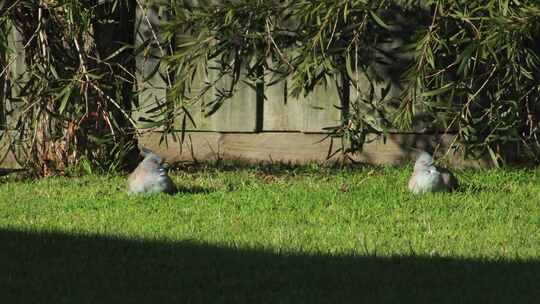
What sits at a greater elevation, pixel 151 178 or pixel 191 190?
pixel 151 178

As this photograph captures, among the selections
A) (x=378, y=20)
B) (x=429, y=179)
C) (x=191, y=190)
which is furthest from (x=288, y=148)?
(x=429, y=179)

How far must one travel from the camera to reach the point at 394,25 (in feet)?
30.2

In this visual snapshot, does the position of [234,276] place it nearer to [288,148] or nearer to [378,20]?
[378,20]

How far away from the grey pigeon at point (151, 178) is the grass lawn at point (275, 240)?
113 mm

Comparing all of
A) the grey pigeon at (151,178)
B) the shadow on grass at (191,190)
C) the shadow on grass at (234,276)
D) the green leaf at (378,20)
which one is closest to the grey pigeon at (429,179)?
the green leaf at (378,20)

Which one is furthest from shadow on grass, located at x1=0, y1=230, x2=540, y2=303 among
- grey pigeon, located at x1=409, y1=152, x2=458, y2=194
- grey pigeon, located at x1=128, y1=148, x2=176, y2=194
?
grey pigeon, located at x1=409, y1=152, x2=458, y2=194

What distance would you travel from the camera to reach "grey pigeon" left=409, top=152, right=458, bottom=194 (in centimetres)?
763

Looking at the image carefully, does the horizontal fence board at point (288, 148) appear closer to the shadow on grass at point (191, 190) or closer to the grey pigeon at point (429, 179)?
the shadow on grass at point (191, 190)

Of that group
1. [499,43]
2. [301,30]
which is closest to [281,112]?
[301,30]

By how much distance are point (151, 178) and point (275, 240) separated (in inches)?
70.5

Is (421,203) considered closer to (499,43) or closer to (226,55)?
(499,43)

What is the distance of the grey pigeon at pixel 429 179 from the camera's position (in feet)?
25.0

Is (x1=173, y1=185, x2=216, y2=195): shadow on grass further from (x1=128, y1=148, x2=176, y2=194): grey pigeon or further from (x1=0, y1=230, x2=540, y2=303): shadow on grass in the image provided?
(x1=0, y1=230, x2=540, y2=303): shadow on grass

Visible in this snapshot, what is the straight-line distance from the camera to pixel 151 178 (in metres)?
7.71
